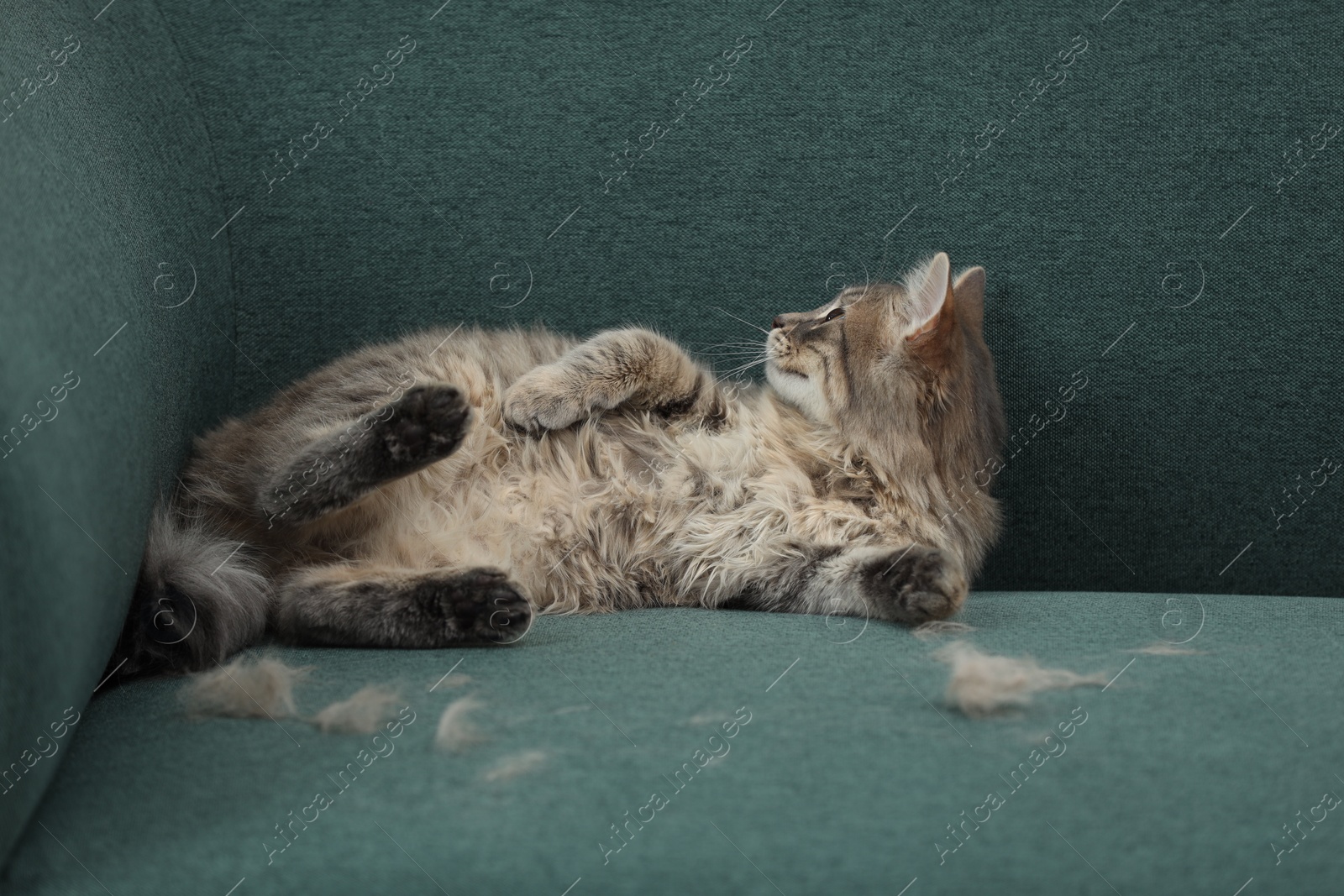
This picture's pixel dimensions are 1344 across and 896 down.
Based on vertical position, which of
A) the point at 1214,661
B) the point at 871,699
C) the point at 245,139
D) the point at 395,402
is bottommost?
the point at 1214,661

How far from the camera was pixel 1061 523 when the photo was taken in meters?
2.08

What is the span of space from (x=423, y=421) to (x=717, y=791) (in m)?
0.69

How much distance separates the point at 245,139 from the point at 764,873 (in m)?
1.77

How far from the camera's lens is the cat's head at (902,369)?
1819 millimetres

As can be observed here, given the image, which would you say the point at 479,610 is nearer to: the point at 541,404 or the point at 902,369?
the point at 541,404

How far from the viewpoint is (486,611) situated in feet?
4.74

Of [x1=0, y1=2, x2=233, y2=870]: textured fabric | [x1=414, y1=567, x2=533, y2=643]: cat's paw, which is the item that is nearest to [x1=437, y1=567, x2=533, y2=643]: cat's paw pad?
[x1=414, y1=567, x2=533, y2=643]: cat's paw

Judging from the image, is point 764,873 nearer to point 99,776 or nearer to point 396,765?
point 396,765

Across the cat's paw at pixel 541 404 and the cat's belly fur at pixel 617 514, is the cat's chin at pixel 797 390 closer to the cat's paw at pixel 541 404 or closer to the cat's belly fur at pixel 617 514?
the cat's belly fur at pixel 617 514

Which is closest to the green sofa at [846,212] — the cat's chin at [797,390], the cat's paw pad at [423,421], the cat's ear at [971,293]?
the cat's ear at [971,293]

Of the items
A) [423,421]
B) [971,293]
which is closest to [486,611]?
[423,421]

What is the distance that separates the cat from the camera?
4.98 feet

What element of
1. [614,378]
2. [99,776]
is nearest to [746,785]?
[99,776]

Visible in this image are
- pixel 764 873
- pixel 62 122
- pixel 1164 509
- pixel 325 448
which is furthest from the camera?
pixel 1164 509
